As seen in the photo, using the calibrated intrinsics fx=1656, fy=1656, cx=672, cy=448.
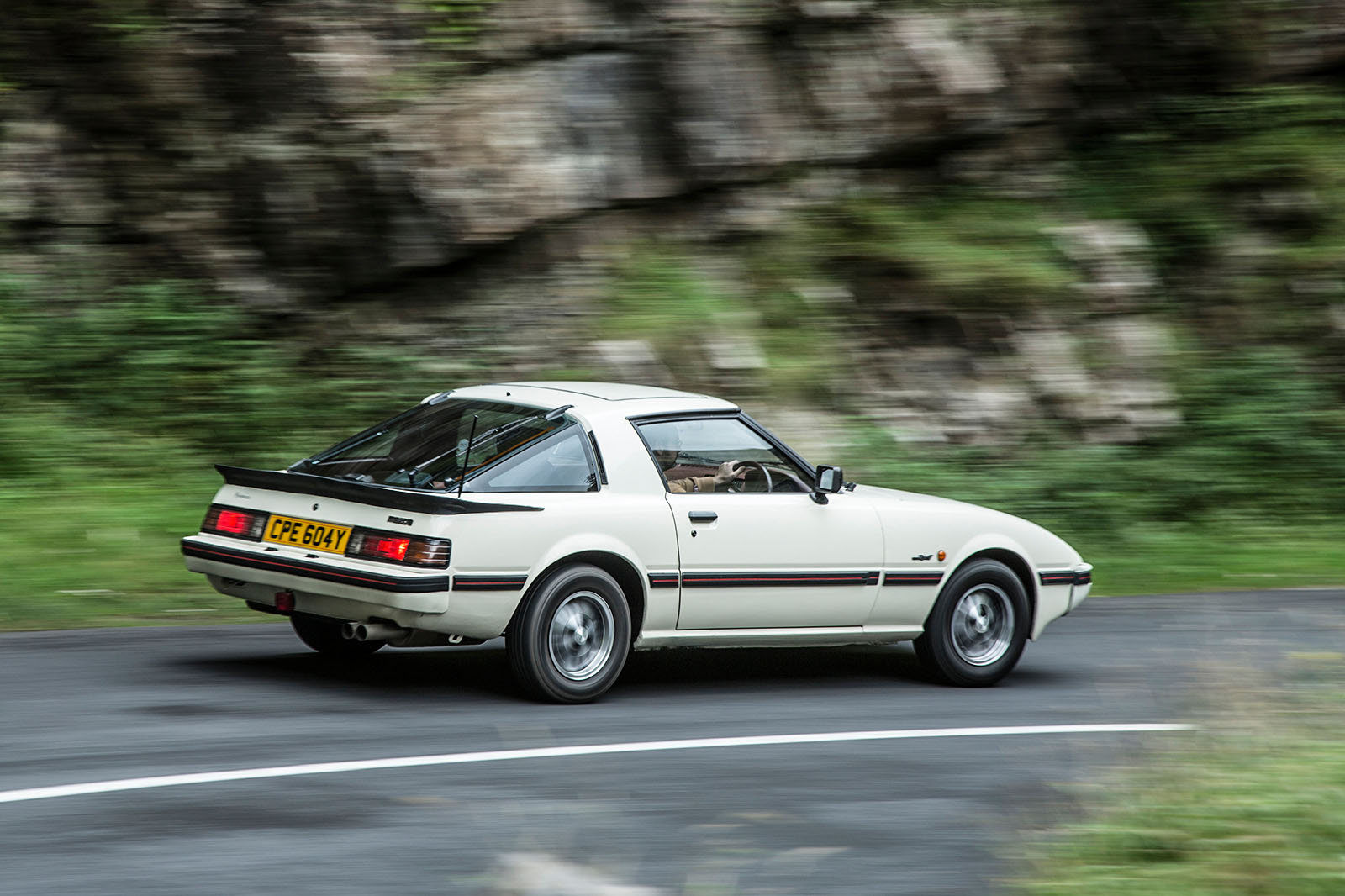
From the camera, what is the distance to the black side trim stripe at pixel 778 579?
7992mm

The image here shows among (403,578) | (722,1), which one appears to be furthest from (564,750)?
(722,1)

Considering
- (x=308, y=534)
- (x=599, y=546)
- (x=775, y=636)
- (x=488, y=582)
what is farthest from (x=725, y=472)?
(x=308, y=534)

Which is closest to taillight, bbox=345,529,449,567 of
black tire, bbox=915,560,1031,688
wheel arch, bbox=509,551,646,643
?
wheel arch, bbox=509,551,646,643

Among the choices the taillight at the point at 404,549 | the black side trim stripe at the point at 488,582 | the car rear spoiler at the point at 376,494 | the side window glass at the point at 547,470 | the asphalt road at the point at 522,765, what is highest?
the side window glass at the point at 547,470

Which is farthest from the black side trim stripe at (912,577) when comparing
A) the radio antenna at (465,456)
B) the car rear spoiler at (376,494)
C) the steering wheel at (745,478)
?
the radio antenna at (465,456)

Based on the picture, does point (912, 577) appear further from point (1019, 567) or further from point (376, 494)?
point (376, 494)

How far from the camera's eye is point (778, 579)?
8242mm

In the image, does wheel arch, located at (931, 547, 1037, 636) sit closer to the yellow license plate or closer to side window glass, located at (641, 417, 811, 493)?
side window glass, located at (641, 417, 811, 493)

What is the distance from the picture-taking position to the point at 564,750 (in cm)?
677

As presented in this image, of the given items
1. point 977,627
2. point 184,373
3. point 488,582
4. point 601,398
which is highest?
point 184,373

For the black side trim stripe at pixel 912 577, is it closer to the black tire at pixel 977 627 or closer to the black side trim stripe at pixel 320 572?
the black tire at pixel 977 627

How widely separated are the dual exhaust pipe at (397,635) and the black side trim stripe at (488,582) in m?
0.27

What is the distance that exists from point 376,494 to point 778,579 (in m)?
2.10

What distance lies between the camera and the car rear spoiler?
721 centimetres
